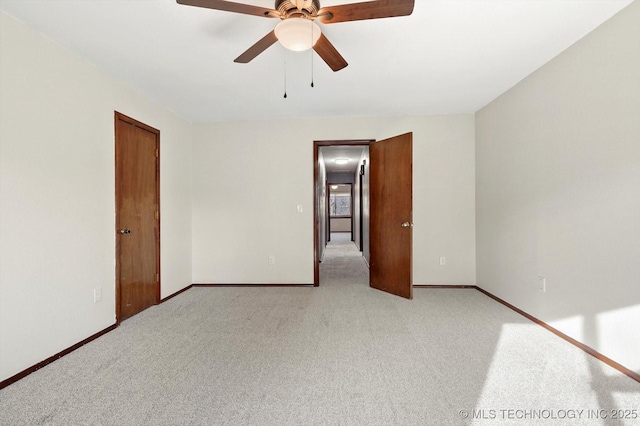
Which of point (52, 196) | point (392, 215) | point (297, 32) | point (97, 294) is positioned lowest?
point (97, 294)

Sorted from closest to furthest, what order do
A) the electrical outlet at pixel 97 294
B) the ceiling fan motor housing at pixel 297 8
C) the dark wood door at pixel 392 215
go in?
the ceiling fan motor housing at pixel 297 8 → the electrical outlet at pixel 97 294 → the dark wood door at pixel 392 215

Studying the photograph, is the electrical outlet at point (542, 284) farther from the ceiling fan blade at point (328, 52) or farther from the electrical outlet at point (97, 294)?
the electrical outlet at point (97, 294)

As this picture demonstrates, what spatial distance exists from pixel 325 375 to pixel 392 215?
2.30 meters

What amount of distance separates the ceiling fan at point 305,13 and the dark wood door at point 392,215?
80.0 inches

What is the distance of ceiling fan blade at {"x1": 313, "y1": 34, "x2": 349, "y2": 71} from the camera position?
174cm

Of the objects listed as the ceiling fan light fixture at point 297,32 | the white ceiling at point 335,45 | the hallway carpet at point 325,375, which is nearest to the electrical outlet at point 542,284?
the hallway carpet at point 325,375

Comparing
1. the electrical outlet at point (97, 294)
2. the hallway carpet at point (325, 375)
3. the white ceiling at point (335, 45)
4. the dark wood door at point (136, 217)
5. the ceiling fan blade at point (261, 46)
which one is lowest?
the hallway carpet at point (325, 375)

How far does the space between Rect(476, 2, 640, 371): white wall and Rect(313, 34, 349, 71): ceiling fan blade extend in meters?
1.83

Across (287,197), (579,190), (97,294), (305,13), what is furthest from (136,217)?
(579,190)

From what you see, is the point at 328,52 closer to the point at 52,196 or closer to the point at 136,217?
the point at 52,196

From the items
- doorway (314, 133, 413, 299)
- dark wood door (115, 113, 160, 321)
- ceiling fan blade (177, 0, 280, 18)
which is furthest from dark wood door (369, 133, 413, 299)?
dark wood door (115, 113, 160, 321)

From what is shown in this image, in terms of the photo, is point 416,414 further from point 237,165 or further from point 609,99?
point 237,165

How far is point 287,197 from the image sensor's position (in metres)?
4.02

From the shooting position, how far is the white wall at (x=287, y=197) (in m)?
3.82
